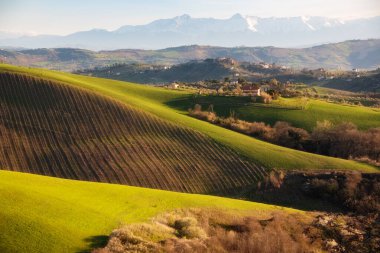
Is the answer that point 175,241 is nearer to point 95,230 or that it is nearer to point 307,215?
point 95,230

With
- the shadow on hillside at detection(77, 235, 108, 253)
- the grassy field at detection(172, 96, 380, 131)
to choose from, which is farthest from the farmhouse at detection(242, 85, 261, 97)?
the shadow on hillside at detection(77, 235, 108, 253)

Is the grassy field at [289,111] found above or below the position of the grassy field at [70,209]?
above

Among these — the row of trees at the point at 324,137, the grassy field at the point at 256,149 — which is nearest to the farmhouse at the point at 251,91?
the row of trees at the point at 324,137

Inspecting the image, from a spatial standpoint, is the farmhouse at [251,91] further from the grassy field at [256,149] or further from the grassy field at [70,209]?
the grassy field at [70,209]

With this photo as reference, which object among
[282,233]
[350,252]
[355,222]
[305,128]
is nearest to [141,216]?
[282,233]

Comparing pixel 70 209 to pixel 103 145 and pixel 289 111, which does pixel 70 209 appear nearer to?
pixel 103 145

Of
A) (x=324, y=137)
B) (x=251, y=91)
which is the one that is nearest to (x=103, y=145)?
(x=324, y=137)
